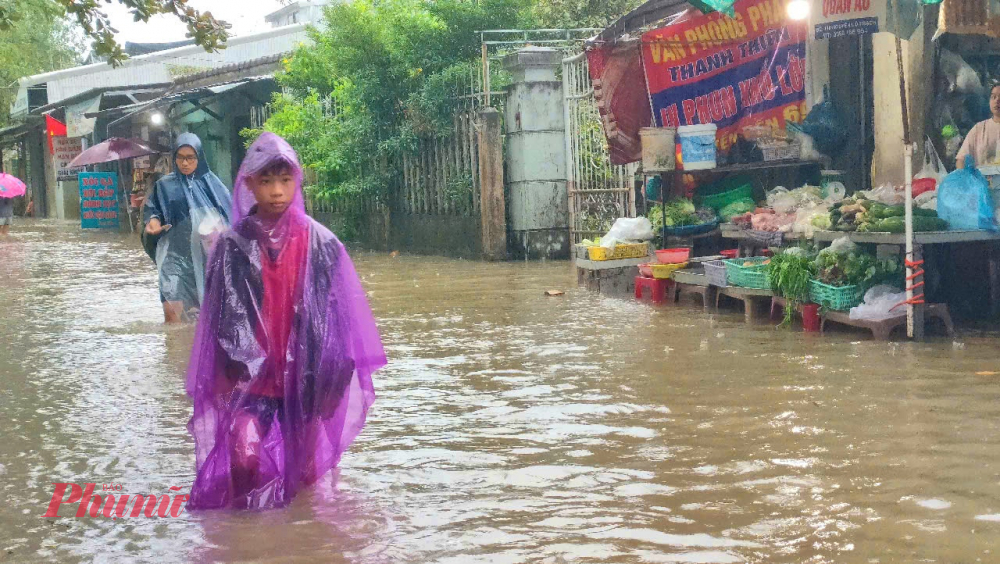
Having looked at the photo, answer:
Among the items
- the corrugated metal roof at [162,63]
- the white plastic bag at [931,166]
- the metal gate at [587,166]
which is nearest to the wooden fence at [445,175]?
the metal gate at [587,166]

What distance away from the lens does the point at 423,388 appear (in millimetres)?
7191

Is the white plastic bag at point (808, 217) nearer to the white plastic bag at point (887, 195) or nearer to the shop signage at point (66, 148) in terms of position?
the white plastic bag at point (887, 195)

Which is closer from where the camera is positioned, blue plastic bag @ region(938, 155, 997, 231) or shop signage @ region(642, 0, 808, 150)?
blue plastic bag @ region(938, 155, 997, 231)

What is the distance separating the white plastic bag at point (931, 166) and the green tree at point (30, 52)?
122ft

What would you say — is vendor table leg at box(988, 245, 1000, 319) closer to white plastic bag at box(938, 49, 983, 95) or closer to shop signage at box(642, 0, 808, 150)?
white plastic bag at box(938, 49, 983, 95)

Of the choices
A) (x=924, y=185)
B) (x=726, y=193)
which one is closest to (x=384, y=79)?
(x=726, y=193)

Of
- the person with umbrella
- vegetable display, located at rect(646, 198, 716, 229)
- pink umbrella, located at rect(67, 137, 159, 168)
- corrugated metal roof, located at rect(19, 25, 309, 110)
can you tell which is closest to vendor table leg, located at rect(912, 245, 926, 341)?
vegetable display, located at rect(646, 198, 716, 229)

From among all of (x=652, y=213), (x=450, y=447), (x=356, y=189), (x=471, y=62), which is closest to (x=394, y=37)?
(x=471, y=62)

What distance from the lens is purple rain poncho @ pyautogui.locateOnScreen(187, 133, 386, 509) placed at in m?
4.57

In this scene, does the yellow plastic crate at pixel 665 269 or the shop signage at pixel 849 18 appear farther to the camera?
the yellow plastic crate at pixel 665 269

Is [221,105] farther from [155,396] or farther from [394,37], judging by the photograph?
[155,396]

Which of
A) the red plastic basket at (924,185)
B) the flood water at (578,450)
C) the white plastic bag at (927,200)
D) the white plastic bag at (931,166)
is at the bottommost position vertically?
the flood water at (578,450)

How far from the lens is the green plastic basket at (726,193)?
11594mm

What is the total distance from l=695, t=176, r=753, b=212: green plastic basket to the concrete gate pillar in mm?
4101
